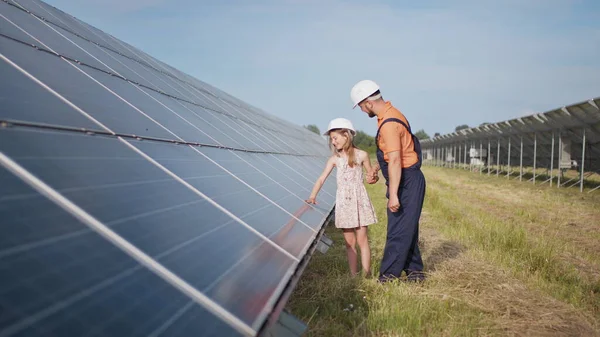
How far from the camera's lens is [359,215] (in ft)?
20.4

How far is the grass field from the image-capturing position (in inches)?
175

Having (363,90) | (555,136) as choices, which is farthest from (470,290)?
(555,136)

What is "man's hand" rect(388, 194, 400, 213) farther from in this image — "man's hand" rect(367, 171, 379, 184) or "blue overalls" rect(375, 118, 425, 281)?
"man's hand" rect(367, 171, 379, 184)

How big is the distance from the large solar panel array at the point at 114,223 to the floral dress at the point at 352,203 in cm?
120

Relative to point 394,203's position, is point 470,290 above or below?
below

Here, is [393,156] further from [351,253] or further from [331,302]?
[331,302]

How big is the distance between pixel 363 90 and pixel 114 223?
395cm

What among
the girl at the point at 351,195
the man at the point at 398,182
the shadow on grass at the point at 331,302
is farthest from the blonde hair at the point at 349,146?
the shadow on grass at the point at 331,302

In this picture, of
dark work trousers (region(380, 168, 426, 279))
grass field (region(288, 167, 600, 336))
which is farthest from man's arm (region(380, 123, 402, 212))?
grass field (region(288, 167, 600, 336))

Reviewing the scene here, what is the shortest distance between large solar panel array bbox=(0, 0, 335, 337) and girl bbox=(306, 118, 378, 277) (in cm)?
123

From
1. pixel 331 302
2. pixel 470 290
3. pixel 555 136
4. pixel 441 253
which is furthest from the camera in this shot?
pixel 555 136

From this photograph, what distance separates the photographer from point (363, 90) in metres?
5.76

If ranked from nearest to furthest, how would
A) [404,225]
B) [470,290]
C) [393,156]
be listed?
1. [470,290]
2. [393,156]
3. [404,225]

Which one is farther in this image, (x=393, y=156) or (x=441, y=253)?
(x=441, y=253)
